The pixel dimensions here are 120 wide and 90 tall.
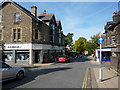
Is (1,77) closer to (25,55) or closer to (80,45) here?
(25,55)

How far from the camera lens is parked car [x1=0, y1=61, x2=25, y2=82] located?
7530 mm

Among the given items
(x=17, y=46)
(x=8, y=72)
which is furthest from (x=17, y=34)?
(x=8, y=72)

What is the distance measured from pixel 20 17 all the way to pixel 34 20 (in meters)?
2.66

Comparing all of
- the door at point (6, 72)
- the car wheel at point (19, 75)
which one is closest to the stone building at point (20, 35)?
the car wheel at point (19, 75)

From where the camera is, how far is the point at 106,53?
2777 cm

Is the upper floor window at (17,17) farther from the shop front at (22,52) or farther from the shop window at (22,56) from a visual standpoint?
the shop window at (22,56)

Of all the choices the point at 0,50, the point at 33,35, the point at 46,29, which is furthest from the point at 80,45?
the point at 0,50

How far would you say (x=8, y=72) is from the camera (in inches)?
311

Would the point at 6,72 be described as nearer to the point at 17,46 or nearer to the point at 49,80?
the point at 49,80

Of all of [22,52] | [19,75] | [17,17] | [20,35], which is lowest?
[19,75]

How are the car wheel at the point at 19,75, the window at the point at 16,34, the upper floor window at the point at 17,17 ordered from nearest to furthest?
1. the car wheel at the point at 19,75
2. the window at the point at 16,34
3. the upper floor window at the point at 17,17

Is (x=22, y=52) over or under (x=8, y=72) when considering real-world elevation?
over

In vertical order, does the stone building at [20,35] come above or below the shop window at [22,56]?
above

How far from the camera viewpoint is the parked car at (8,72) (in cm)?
753
